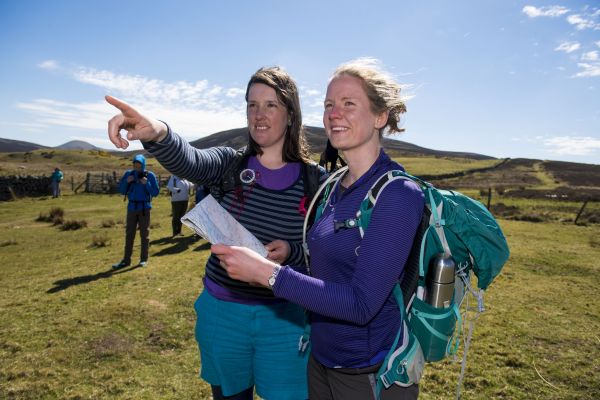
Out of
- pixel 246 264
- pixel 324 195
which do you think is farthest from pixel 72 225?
pixel 246 264

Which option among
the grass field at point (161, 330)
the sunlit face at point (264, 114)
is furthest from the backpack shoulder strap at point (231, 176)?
the grass field at point (161, 330)

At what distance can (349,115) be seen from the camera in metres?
1.93

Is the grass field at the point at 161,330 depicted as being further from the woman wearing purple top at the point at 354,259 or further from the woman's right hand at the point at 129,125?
the woman's right hand at the point at 129,125

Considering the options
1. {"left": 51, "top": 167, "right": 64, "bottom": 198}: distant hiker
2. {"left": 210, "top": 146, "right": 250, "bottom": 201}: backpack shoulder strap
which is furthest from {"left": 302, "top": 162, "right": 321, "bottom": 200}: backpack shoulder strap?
{"left": 51, "top": 167, "right": 64, "bottom": 198}: distant hiker

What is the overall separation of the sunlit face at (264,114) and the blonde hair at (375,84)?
65 cm

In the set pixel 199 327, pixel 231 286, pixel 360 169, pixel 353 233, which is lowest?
pixel 199 327

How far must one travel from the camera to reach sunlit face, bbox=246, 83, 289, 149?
8.45 feet

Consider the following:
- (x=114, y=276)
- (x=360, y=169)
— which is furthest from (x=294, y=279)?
(x=114, y=276)

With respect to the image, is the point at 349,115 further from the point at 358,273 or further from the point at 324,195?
the point at 358,273

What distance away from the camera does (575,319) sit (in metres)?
6.96

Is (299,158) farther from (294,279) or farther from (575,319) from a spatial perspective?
(575,319)

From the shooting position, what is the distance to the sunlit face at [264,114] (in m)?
2.57

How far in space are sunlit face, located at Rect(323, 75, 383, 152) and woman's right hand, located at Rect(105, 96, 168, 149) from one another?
3.22 feet

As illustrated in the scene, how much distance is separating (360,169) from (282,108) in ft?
2.97
